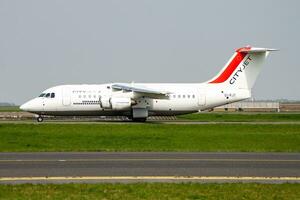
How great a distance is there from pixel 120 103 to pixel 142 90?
208 cm

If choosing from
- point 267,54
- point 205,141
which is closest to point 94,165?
point 205,141

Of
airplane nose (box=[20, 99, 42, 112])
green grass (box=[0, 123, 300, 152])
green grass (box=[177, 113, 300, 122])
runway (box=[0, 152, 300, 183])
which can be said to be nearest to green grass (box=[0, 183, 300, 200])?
runway (box=[0, 152, 300, 183])

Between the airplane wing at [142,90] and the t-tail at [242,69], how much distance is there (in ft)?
16.2

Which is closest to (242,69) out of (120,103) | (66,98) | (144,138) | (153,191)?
(120,103)

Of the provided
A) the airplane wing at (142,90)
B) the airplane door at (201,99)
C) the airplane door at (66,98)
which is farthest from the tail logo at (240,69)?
the airplane door at (66,98)

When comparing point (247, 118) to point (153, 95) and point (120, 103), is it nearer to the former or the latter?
point (153, 95)

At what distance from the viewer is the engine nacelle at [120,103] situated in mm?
42250

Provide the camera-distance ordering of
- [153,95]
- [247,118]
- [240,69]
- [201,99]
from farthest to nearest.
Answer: [247,118] → [240,69] → [201,99] → [153,95]

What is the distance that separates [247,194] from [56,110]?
111ft

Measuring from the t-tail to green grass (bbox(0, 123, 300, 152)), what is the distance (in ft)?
28.8

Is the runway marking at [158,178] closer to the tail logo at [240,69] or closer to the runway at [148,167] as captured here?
the runway at [148,167]

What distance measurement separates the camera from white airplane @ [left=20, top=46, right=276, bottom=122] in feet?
141

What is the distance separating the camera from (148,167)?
49.3ft

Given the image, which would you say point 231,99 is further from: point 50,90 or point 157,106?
point 50,90
